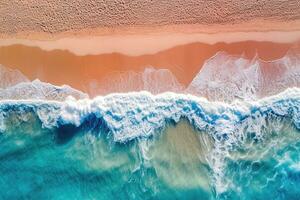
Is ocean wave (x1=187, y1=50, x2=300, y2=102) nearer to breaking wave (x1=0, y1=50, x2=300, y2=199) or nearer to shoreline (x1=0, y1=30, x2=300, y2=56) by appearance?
breaking wave (x1=0, y1=50, x2=300, y2=199)

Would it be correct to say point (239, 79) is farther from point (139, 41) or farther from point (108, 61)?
point (108, 61)

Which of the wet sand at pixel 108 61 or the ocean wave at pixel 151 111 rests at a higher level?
the wet sand at pixel 108 61

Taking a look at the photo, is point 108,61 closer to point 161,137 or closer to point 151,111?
point 151,111

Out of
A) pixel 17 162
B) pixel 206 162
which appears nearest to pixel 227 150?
pixel 206 162

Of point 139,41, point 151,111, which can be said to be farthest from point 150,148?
point 139,41

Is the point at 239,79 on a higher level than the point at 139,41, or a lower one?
lower

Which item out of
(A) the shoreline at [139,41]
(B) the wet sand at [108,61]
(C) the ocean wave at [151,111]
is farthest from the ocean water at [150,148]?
(A) the shoreline at [139,41]

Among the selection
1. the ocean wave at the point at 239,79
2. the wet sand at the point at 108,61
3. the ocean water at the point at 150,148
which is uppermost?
the wet sand at the point at 108,61

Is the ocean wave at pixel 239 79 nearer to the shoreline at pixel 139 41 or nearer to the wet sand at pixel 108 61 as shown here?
the wet sand at pixel 108 61

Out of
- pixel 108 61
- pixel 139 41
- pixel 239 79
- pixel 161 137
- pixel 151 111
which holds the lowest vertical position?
pixel 161 137
